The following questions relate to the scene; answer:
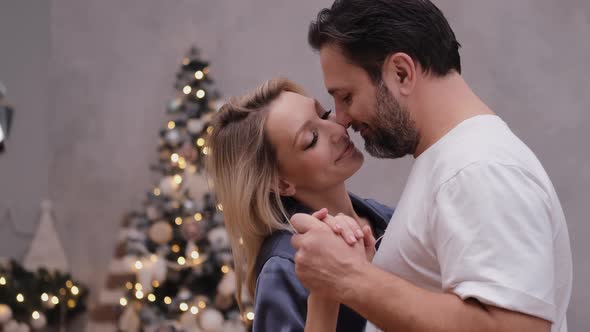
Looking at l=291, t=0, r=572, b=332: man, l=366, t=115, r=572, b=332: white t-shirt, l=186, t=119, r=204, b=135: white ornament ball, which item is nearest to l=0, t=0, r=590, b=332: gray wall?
l=186, t=119, r=204, b=135: white ornament ball

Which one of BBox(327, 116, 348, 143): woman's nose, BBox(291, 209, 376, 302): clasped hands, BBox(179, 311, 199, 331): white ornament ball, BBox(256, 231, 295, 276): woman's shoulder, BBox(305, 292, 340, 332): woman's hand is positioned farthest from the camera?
BBox(179, 311, 199, 331): white ornament ball

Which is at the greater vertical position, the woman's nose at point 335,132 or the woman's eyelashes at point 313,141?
the woman's nose at point 335,132

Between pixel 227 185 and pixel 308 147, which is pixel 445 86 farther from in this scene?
pixel 227 185

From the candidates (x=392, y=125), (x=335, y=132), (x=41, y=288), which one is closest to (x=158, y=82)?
(x=41, y=288)

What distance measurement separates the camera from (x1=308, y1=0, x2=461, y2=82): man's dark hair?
1.90m

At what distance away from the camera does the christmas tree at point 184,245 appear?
5.40 metres

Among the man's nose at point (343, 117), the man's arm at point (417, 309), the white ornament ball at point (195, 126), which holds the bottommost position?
the white ornament ball at point (195, 126)

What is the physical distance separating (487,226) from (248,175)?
1.10 m

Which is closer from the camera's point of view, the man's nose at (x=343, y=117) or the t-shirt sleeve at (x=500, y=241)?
the t-shirt sleeve at (x=500, y=241)

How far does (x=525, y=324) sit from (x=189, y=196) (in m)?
4.17

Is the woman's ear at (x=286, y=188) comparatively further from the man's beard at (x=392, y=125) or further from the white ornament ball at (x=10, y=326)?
the white ornament ball at (x=10, y=326)

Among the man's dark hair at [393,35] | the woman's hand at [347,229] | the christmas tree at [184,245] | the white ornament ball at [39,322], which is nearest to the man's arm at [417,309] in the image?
the woman's hand at [347,229]

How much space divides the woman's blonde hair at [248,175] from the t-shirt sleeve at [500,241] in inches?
37.5

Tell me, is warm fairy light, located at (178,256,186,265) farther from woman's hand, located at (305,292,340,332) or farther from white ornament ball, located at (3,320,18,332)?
woman's hand, located at (305,292,340,332)
